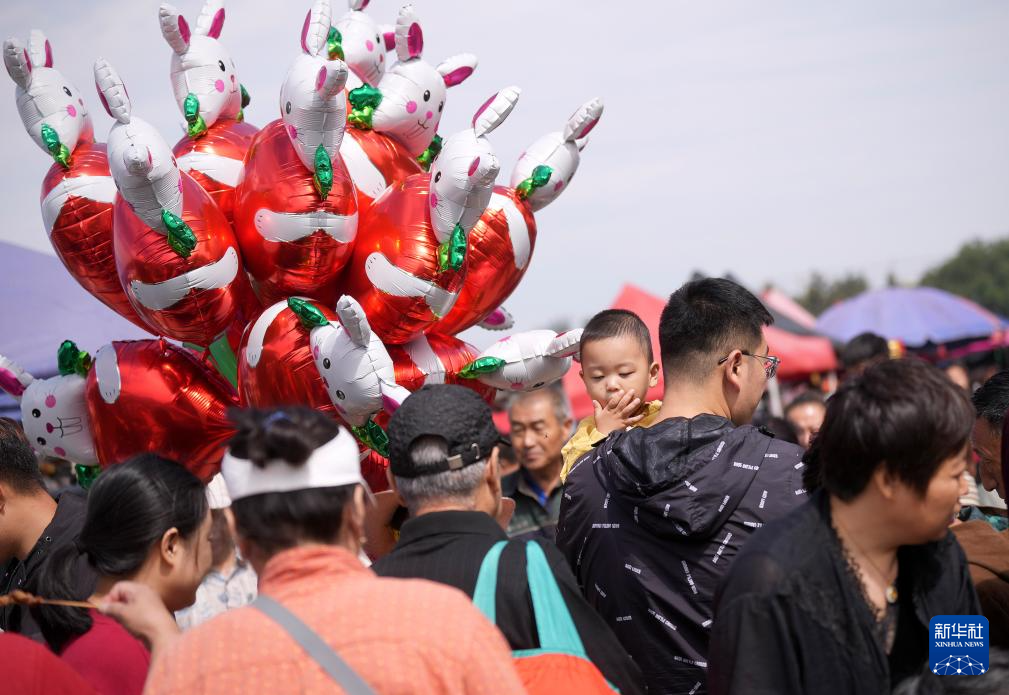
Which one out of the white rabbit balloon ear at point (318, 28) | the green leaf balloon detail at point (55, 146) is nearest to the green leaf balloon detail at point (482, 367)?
the white rabbit balloon ear at point (318, 28)

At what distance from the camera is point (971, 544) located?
2.77m

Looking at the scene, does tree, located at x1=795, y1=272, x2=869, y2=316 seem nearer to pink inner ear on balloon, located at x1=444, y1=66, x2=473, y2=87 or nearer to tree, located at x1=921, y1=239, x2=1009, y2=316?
tree, located at x1=921, y1=239, x2=1009, y2=316

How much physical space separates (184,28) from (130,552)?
2103 mm

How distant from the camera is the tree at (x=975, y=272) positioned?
124ft

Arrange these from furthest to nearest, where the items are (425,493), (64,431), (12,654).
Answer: (64,431) < (425,493) < (12,654)

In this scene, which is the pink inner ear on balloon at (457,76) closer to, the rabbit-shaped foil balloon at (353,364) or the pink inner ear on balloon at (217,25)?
the pink inner ear on balloon at (217,25)

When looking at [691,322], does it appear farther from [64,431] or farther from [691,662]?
[64,431]

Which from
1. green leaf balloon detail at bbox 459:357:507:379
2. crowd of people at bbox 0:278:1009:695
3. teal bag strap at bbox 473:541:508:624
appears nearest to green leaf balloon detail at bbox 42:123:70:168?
crowd of people at bbox 0:278:1009:695

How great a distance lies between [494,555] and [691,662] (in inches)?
32.7

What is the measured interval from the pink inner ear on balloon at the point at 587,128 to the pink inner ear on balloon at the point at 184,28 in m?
1.50

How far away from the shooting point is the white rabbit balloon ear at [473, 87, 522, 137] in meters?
3.54

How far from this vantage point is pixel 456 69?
14.0 ft

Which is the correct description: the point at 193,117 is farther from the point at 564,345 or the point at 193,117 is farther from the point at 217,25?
the point at 564,345

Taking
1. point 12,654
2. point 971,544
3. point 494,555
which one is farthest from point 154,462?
point 971,544
